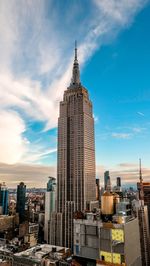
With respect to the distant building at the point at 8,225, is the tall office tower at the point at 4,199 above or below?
above

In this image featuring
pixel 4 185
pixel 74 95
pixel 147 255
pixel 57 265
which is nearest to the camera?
pixel 57 265

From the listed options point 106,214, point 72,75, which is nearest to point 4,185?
point 72,75

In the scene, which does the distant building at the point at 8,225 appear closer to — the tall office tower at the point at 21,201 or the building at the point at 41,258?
the tall office tower at the point at 21,201

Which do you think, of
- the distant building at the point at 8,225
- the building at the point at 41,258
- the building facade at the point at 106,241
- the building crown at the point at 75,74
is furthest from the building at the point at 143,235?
the building crown at the point at 75,74

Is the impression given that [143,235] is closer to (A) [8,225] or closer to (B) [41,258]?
(B) [41,258]

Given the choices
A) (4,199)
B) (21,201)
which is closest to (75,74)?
(21,201)

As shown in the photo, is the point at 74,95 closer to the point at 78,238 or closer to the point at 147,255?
the point at 147,255

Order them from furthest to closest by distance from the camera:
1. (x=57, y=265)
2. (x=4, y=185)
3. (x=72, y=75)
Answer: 1. (x=4, y=185)
2. (x=72, y=75)
3. (x=57, y=265)

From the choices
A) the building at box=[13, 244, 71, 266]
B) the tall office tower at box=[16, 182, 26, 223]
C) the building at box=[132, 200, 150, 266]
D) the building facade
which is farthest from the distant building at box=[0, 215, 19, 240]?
the building facade

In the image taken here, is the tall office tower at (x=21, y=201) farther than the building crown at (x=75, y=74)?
Yes
